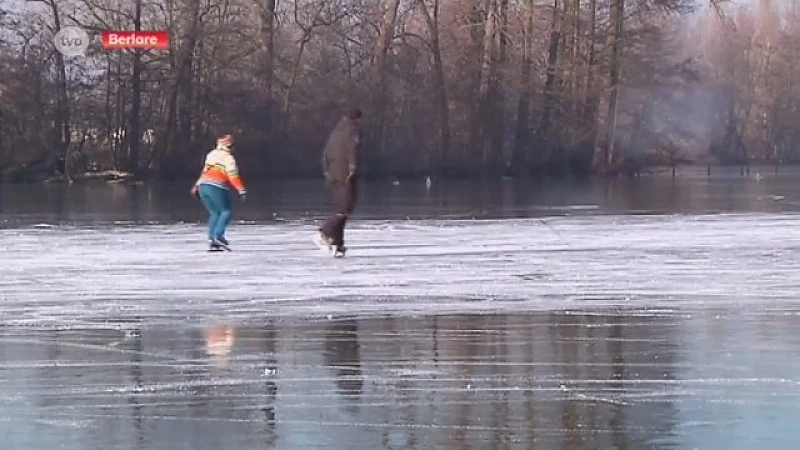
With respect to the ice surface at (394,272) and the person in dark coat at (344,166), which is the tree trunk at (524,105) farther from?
the person in dark coat at (344,166)

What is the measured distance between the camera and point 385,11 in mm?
56844

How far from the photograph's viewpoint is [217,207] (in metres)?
18.2

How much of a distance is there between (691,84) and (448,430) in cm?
5559

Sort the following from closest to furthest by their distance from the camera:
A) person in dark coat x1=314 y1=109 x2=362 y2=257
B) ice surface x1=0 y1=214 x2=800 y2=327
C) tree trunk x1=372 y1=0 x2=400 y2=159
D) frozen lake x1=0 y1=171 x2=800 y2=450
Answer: frozen lake x1=0 y1=171 x2=800 y2=450 < ice surface x1=0 y1=214 x2=800 y2=327 < person in dark coat x1=314 y1=109 x2=362 y2=257 < tree trunk x1=372 y1=0 x2=400 y2=159

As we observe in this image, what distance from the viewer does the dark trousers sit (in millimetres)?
16797

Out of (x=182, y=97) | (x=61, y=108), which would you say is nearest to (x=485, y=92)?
(x=182, y=97)

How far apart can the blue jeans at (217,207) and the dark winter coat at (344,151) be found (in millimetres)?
1398

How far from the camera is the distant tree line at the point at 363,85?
5212 centimetres

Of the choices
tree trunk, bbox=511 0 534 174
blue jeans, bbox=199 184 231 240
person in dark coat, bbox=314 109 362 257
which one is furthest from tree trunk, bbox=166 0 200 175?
person in dark coat, bbox=314 109 362 257

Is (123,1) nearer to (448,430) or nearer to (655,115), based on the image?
(655,115)

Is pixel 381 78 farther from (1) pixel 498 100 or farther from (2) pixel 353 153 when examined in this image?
(2) pixel 353 153

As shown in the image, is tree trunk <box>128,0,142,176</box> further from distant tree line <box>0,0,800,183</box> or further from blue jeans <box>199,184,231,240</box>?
blue jeans <box>199,184,231,240</box>

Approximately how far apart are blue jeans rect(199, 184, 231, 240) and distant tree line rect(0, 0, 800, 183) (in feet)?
Result: 108

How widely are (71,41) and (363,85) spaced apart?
418 inches
